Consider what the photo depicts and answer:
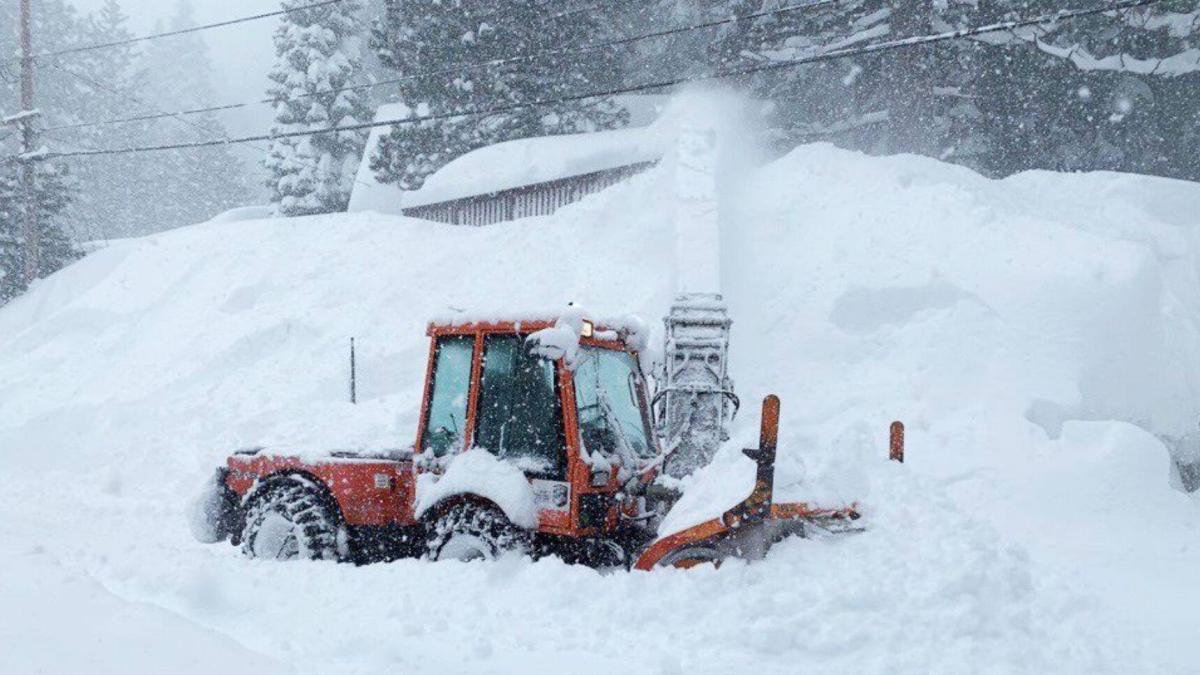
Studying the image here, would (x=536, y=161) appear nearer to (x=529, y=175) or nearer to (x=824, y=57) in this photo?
(x=529, y=175)

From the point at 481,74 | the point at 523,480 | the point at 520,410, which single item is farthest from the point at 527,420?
the point at 481,74

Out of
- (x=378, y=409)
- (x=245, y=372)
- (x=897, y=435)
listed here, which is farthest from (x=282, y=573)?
(x=245, y=372)

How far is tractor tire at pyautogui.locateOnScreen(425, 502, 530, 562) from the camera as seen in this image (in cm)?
603

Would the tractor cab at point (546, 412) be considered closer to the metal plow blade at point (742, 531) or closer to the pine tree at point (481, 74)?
the metal plow blade at point (742, 531)

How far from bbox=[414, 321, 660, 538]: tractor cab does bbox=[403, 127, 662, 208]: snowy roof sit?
11.8m

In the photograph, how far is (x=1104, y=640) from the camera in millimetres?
4996

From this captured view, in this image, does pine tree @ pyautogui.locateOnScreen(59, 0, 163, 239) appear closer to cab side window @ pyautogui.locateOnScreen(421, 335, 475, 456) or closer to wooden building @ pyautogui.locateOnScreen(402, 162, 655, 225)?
wooden building @ pyautogui.locateOnScreen(402, 162, 655, 225)

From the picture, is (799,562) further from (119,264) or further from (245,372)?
(119,264)

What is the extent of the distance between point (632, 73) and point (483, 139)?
5.75 m

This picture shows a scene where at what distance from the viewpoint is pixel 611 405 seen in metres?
6.68

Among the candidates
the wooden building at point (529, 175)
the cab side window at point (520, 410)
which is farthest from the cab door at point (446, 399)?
the wooden building at point (529, 175)

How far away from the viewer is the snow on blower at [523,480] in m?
5.82

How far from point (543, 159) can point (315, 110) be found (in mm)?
13353

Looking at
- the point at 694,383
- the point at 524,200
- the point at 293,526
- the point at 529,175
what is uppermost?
the point at 529,175
